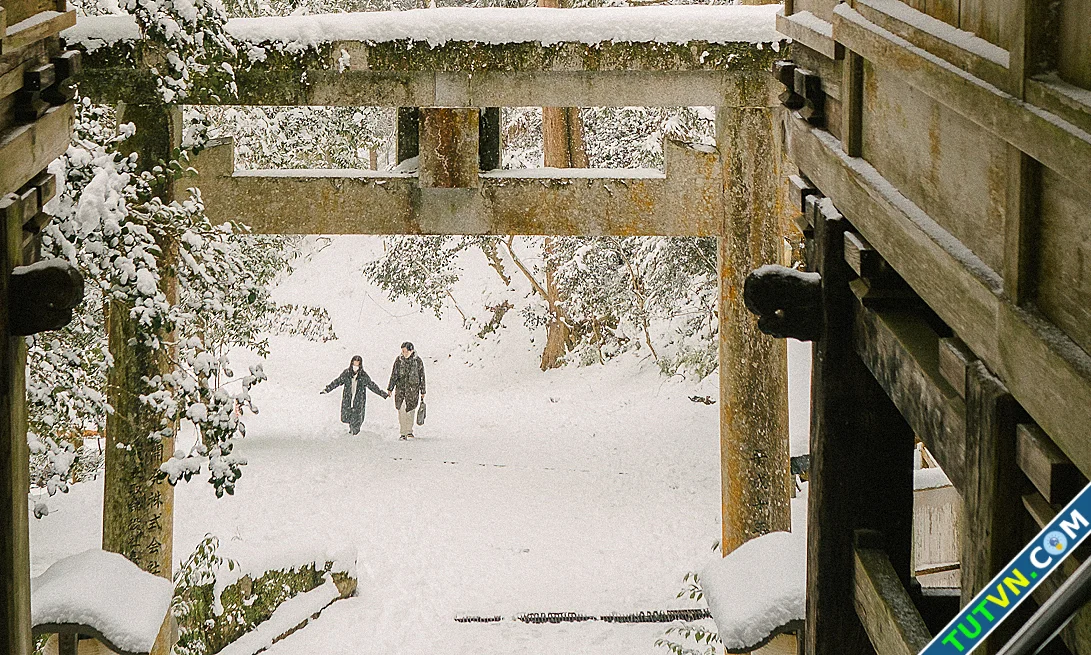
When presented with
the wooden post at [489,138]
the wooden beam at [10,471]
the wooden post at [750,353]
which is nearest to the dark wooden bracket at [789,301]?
the wooden beam at [10,471]

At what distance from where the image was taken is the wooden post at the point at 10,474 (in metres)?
2.83

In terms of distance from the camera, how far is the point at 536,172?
235 inches

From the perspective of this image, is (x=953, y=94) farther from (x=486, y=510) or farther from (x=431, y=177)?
(x=486, y=510)

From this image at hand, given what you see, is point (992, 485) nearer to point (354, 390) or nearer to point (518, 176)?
point (518, 176)

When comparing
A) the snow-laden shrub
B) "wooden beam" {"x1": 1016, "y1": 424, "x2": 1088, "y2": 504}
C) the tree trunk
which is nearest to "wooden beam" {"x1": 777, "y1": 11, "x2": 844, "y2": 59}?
"wooden beam" {"x1": 1016, "y1": 424, "x2": 1088, "y2": 504}

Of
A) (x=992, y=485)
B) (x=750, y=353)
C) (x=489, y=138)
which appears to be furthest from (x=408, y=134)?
(x=992, y=485)

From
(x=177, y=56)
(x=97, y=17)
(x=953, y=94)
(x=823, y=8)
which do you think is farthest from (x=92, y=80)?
(x=953, y=94)

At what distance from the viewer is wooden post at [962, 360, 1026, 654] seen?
1795 millimetres

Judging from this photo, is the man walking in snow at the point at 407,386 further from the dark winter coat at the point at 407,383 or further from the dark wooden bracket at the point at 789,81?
the dark wooden bracket at the point at 789,81

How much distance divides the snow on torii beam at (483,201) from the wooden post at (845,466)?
2639 millimetres

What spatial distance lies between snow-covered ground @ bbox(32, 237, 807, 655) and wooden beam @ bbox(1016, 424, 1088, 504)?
4175mm

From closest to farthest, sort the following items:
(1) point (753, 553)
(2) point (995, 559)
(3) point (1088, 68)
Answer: (3) point (1088, 68)
(2) point (995, 559)
(1) point (753, 553)

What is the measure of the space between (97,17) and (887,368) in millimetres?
4356

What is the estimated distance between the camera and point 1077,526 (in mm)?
968
